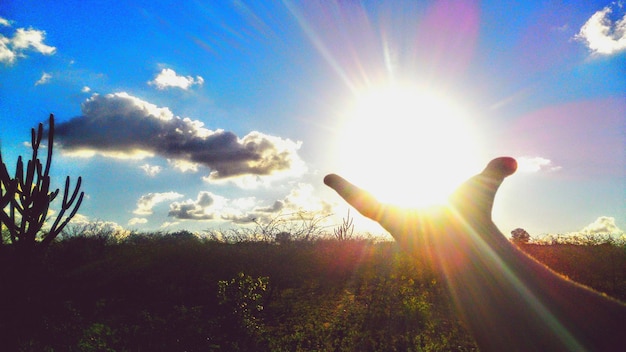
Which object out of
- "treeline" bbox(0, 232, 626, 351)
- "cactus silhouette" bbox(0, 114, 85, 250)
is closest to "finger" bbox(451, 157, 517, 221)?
"treeline" bbox(0, 232, 626, 351)

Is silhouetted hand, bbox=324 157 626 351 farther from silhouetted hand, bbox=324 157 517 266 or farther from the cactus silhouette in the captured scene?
the cactus silhouette

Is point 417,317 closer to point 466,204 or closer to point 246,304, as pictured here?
point 246,304

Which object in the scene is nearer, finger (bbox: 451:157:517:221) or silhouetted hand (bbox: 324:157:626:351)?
silhouetted hand (bbox: 324:157:626:351)

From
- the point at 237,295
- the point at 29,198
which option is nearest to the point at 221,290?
the point at 237,295

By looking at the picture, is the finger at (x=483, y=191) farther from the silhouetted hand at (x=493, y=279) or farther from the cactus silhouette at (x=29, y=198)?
the cactus silhouette at (x=29, y=198)

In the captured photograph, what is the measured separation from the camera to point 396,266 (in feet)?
35.8

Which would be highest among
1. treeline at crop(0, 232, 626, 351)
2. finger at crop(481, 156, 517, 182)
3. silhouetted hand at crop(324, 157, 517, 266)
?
finger at crop(481, 156, 517, 182)

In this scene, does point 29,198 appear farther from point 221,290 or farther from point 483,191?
point 483,191

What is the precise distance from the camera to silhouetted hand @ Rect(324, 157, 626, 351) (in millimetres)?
1072

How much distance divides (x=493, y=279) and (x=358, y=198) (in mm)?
528

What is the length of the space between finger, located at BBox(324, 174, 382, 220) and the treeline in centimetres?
35

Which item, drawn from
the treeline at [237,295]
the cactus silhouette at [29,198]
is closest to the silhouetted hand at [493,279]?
the treeline at [237,295]

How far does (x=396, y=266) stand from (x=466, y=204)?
1019 cm

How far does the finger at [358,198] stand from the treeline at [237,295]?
351 mm
